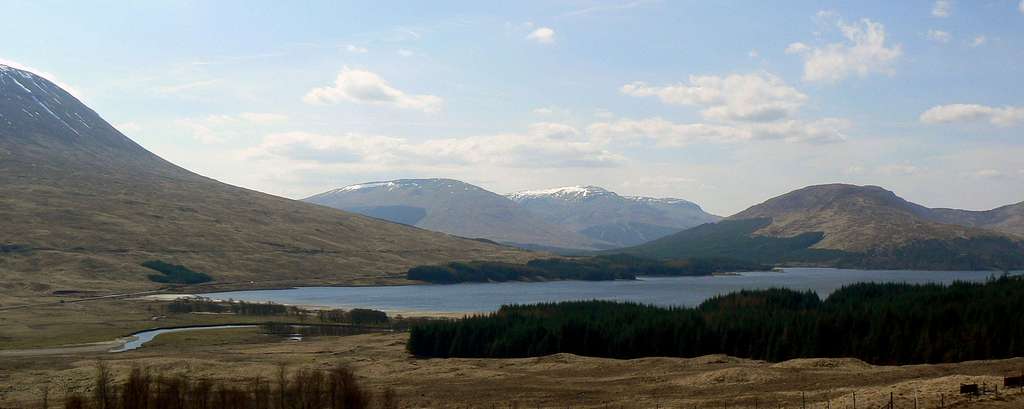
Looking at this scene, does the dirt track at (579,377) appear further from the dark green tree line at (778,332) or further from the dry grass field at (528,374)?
the dark green tree line at (778,332)

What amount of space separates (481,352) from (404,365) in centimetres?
1217

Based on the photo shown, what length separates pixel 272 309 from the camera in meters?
146

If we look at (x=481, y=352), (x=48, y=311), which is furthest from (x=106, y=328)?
(x=481, y=352)

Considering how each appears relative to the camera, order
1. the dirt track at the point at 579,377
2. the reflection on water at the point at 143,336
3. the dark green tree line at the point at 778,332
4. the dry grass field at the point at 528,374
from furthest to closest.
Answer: the reflection on water at the point at 143,336, the dark green tree line at the point at 778,332, the dry grass field at the point at 528,374, the dirt track at the point at 579,377

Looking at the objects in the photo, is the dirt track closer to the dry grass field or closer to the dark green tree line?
the dry grass field

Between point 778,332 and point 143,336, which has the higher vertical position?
point 778,332

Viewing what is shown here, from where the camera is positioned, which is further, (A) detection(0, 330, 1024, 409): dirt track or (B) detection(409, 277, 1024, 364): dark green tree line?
(B) detection(409, 277, 1024, 364): dark green tree line

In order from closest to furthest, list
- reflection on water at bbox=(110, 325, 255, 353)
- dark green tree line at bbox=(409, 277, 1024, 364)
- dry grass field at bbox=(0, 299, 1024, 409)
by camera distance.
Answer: dry grass field at bbox=(0, 299, 1024, 409) → dark green tree line at bbox=(409, 277, 1024, 364) → reflection on water at bbox=(110, 325, 255, 353)

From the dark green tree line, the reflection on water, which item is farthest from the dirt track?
the reflection on water

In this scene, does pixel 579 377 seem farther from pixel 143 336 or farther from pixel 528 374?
pixel 143 336

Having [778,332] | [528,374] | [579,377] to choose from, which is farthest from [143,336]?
[778,332]

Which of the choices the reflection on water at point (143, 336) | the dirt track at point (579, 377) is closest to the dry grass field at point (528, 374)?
the dirt track at point (579, 377)

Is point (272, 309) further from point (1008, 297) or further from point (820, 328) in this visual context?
point (1008, 297)

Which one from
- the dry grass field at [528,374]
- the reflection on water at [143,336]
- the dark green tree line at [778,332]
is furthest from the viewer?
the reflection on water at [143,336]
